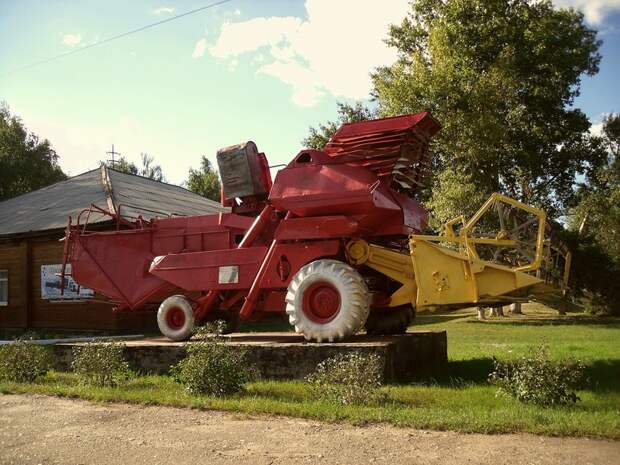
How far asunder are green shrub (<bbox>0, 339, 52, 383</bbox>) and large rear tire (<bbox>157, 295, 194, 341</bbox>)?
2.02 metres

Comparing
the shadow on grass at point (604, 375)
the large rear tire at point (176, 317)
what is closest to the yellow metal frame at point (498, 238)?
the shadow on grass at point (604, 375)

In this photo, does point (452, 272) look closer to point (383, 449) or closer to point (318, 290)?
point (318, 290)

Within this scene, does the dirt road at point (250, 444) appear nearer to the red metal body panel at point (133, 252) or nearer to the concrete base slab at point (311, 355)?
the concrete base slab at point (311, 355)

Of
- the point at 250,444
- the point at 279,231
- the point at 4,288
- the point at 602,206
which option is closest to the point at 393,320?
the point at 279,231

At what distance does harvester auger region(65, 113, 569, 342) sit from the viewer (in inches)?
333

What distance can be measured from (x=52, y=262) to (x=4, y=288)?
3062 millimetres

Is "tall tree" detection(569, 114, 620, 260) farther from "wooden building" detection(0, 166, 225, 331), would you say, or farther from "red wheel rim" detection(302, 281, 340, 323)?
"red wheel rim" detection(302, 281, 340, 323)

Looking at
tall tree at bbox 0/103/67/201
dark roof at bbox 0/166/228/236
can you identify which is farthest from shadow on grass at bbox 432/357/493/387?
tall tree at bbox 0/103/67/201

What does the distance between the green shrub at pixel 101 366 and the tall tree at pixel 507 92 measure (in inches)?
736

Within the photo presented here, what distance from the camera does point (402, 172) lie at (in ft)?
31.3

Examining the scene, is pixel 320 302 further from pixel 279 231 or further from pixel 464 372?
pixel 464 372

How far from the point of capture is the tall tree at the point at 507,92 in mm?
24453

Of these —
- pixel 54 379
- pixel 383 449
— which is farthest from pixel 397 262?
pixel 54 379

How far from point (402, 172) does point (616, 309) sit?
76.3ft
